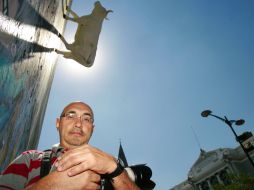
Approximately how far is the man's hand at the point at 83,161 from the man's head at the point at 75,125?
0.77 metres

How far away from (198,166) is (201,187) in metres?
3.82

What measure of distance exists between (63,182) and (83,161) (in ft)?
0.48

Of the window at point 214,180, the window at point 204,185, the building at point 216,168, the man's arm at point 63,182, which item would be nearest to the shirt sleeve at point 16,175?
the man's arm at point 63,182

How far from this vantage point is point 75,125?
82.0 inches

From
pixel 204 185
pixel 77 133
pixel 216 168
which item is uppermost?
pixel 77 133

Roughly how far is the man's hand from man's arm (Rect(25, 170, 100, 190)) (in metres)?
0.03

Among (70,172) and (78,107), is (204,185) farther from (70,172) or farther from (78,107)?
(70,172)

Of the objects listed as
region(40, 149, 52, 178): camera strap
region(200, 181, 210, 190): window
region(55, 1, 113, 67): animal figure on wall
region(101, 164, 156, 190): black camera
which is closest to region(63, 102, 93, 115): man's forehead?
region(40, 149, 52, 178): camera strap

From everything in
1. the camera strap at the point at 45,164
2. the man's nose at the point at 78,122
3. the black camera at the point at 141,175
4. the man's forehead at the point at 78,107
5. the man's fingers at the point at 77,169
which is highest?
the man's forehead at the point at 78,107

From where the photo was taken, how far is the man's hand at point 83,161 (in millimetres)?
1209

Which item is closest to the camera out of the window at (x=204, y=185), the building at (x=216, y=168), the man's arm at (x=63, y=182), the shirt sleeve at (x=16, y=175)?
the man's arm at (x=63, y=182)

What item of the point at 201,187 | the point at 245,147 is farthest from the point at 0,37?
the point at 201,187

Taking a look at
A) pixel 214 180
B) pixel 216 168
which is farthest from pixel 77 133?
pixel 214 180

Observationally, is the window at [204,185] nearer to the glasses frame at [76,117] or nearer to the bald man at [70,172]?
the glasses frame at [76,117]
